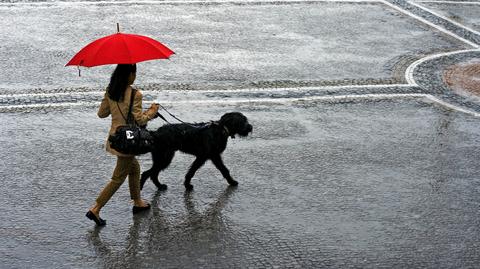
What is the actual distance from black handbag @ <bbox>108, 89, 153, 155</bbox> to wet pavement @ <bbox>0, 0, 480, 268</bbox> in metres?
1.01

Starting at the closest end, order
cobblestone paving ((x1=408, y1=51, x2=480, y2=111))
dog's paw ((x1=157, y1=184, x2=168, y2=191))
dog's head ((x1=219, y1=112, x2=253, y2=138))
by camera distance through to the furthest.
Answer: dog's head ((x1=219, y1=112, x2=253, y2=138)) < dog's paw ((x1=157, y1=184, x2=168, y2=191)) < cobblestone paving ((x1=408, y1=51, x2=480, y2=111))

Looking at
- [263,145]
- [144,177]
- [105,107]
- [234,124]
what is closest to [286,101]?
[263,145]

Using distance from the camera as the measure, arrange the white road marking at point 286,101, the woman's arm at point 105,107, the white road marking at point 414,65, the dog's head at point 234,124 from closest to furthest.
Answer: the woman's arm at point 105,107 < the dog's head at point 234,124 < the white road marking at point 286,101 < the white road marking at point 414,65

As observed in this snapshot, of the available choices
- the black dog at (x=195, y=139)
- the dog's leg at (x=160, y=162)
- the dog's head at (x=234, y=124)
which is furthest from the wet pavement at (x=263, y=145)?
the dog's head at (x=234, y=124)

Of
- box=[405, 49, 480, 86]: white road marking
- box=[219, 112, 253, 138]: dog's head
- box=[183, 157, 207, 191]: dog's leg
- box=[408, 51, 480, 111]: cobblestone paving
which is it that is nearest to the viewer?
box=[219, 112, 253, 138]: dog's head

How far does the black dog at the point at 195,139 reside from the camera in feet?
28.7

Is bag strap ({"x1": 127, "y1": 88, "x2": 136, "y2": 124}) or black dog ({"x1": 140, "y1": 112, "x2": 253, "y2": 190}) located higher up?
bag strap ({"x1": 127, "y1": 88, "x2": 136, "y2": 124})

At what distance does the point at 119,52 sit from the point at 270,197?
110 inches

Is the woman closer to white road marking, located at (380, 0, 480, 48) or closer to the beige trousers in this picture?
the beige trousers

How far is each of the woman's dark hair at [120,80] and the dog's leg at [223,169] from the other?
167 centimetres

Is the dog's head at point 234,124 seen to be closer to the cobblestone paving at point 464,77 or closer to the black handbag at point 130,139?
the black handbag at point 130,139

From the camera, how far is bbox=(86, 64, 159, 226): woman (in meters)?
7.87

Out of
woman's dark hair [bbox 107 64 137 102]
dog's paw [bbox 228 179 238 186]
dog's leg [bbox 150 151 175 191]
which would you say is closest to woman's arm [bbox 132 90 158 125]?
woman's dark hair [bbox 107 64 137 102]

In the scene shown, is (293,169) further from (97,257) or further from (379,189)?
(97,257)
